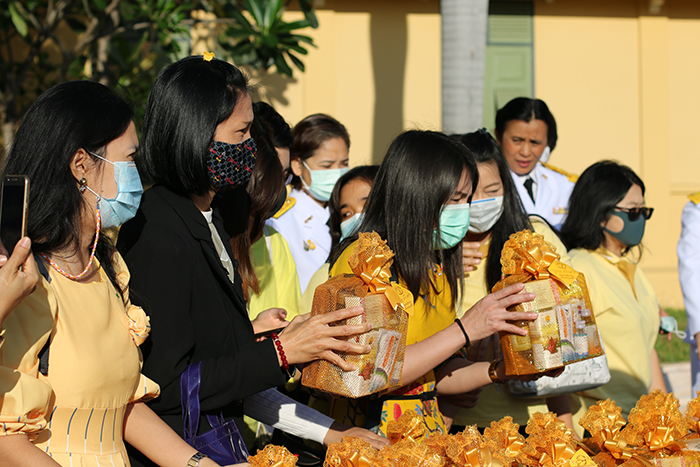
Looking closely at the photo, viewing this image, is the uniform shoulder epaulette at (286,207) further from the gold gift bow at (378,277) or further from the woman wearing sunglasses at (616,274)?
the gold gift bow at (378,277)

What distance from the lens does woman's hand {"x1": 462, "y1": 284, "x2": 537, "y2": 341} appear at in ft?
6.98

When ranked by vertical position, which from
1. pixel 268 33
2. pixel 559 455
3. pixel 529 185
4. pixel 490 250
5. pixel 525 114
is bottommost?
pixel 559 455

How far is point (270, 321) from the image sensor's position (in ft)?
7.79

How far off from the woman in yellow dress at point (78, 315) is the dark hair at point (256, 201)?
80cm

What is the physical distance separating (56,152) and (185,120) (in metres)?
0.39

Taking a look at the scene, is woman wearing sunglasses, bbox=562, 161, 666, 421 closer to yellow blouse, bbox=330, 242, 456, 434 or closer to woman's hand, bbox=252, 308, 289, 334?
yellow blouse, bbox=330, 242, 456, 434

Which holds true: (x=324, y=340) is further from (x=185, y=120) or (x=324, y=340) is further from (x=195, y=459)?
(x=185, y=120)

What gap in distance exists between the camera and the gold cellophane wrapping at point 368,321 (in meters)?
1.85

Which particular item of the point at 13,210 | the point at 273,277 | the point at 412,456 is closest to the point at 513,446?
the point at 412,456

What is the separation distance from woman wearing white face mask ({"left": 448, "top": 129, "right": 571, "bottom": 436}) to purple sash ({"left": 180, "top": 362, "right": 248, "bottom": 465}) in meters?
1.10

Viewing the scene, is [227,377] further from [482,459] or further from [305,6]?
[305,6]

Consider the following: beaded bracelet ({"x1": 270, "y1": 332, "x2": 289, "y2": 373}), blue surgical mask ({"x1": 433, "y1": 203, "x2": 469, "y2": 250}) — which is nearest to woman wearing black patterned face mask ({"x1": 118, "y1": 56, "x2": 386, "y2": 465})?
beaded bracelet ({"x1": 270, "y1": 332, "x2": 289, "y2": 373})

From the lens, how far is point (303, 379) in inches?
76.7

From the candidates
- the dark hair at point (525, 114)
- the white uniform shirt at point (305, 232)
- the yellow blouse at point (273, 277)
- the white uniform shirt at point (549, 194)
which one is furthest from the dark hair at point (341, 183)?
the white uniform shirt at point (549, 194)
